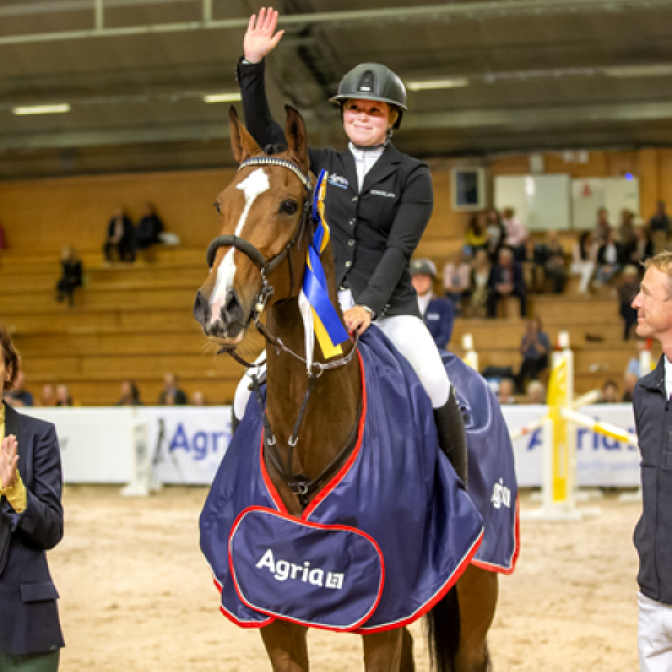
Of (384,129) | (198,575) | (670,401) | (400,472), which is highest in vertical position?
(384,129)

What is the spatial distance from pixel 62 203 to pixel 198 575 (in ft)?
48.3

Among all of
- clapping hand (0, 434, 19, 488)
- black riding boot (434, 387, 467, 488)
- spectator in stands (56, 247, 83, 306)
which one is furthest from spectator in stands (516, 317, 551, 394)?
clapping hand (0, 434, 19, 488)

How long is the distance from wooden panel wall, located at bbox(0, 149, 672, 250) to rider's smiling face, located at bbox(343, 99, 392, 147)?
14777 millimetres

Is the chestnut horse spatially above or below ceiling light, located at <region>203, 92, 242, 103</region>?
below

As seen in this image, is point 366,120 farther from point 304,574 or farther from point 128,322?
point 128,322

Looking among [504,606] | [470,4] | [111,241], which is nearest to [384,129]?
[504,606]

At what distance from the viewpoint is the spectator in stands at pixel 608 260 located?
49.1 feet

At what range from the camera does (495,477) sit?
3.53 metres

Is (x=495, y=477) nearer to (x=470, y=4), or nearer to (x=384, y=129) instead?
(x=384, y=129)

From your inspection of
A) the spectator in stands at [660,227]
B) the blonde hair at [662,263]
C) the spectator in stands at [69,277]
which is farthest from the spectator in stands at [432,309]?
the spectator in stands at [69,277]

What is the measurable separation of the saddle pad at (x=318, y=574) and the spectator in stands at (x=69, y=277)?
15.4 meters

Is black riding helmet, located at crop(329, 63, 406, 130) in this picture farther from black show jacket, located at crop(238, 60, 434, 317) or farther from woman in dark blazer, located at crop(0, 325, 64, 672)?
woman in dark blazer, located at crop(0, 325, 64, 672)

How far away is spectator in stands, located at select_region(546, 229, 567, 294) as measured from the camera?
48.9 ft

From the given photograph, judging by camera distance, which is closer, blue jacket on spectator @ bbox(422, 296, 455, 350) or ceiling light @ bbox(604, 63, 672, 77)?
blue jacket on spectator @ bbox(422, 296, 455, 350)
